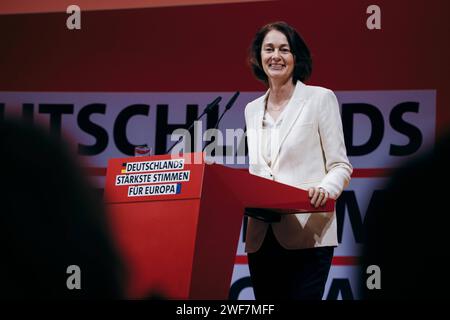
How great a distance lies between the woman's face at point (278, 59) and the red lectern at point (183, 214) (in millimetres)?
667

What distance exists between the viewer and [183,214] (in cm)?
197

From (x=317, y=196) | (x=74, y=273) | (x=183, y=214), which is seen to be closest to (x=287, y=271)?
(x=317, y=196)

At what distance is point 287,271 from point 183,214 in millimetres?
673

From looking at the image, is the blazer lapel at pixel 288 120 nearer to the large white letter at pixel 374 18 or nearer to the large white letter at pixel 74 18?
the large white letter at pixel 374 18

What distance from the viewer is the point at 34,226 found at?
764 mm

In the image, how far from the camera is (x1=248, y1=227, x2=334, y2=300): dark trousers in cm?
245

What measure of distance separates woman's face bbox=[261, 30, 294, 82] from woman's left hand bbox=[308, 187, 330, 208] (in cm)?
61

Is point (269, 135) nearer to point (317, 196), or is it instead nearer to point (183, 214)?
point (317, 196)

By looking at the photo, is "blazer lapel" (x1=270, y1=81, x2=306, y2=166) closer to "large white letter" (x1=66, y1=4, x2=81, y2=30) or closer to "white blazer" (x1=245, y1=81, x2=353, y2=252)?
"white blazer" (x1=245, y1=81, x2=353, y2=252)

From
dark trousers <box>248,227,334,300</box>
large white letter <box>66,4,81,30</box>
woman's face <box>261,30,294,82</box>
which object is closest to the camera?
dark trousers <box>248,227,334,300</box>

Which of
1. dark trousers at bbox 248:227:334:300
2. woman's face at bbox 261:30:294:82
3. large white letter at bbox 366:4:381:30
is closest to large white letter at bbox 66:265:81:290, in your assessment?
dark trousers at bbox 248:227:334:300

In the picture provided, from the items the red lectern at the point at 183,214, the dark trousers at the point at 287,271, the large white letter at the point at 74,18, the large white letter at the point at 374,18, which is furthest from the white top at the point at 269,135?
the large white letter at the point at 74,18
